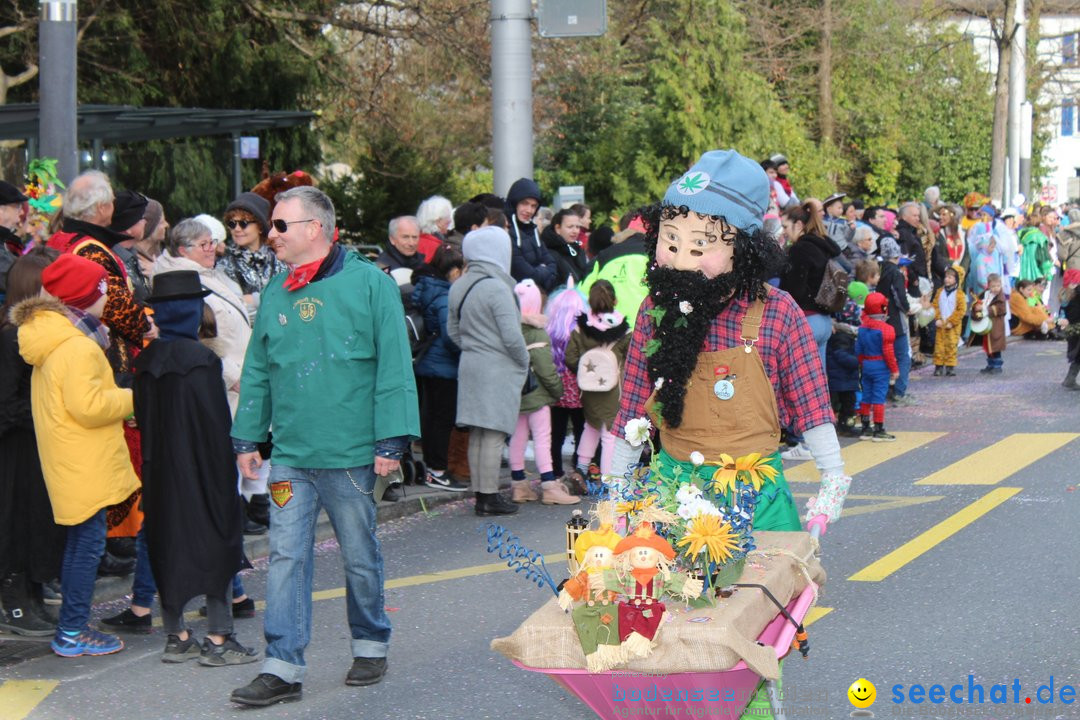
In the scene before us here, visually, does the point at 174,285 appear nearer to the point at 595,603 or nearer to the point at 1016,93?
the point at 595,603

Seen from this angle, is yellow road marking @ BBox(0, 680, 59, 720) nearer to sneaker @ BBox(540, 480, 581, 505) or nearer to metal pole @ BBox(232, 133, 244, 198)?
sneaker @ BBox(540, 480, 581, 505)

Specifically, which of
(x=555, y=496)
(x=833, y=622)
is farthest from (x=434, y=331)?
(x=833, y=622)

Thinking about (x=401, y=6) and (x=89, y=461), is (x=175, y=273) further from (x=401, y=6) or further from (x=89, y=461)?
(x=401, y=6)

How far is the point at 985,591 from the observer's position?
24.2ft

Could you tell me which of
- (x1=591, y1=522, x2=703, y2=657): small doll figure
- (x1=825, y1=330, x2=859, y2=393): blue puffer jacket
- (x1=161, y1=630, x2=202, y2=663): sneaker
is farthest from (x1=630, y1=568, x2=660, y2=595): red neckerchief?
(x1=825, y1=330, x2=859, y2=393): blue puffer jacket

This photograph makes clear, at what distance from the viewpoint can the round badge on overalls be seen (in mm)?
4672

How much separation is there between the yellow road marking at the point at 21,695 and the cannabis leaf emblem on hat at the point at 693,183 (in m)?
3.34

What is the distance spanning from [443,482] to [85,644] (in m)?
4.10

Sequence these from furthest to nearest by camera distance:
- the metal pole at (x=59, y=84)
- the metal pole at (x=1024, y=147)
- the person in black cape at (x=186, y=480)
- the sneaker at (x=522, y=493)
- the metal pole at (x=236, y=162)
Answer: the metal pole at (x=1024, y=147) < the metal pole at (x=236, y=162) < the sneaker at (x=522, y=493) < the metal pole at (x=59, y=84) < the person in black cape at (x=186, y=480)

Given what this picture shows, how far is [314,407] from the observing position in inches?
227

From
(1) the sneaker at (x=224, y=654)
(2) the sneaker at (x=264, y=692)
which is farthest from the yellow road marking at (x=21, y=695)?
(2) the sneaker at (x=264, y=692)

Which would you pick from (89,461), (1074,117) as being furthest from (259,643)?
(1074,117)

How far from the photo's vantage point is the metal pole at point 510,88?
43.2 feet

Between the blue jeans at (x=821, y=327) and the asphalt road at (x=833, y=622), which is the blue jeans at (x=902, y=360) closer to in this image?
the blue jeans at (x=821, y=327)
